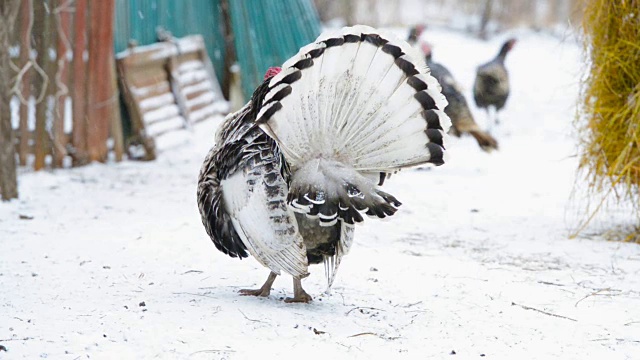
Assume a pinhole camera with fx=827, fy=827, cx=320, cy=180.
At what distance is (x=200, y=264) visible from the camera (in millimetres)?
5270

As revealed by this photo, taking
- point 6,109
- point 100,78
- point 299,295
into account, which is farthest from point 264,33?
point 299,295

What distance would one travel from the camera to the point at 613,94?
19.8 ft

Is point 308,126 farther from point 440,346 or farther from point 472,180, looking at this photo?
point 472,180

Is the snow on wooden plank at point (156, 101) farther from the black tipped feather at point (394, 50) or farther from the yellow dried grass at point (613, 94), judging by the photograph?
the black tipped feather at point (394, 50)

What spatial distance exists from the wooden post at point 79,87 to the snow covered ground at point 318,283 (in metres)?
0.21

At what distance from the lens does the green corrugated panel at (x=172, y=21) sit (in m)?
9.08

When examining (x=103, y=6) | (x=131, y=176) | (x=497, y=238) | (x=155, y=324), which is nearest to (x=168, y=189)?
(x=131, y=176)

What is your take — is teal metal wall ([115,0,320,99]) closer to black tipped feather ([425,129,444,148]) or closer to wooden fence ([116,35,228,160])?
wooden fence ([116,35,228,160])

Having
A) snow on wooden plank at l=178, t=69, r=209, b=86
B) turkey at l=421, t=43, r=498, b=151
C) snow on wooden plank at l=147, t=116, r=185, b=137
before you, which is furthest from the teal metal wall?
turkey at l=421, t=43, r=498, b=151

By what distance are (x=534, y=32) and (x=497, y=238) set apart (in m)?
14.9

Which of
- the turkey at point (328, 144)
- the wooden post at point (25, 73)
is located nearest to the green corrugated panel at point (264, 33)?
the wooden post at point (25, 73)

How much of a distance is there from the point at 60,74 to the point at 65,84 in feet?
0.45

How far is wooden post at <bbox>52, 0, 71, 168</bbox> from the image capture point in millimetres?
7922

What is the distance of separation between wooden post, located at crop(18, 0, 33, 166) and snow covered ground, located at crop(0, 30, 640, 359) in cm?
35
